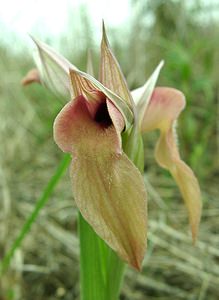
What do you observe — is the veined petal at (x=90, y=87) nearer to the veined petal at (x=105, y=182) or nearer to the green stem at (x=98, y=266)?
the veined petal at (x=105, y=182)

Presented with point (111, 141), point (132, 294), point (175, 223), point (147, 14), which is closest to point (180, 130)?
point (175, 223)

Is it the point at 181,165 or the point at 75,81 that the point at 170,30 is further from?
the point at 75,81

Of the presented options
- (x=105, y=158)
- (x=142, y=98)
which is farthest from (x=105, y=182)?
(x=142, y=98)

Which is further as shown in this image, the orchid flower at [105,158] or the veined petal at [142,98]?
the veined petal at [142,98]

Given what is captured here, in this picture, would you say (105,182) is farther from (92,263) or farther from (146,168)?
(146,168)

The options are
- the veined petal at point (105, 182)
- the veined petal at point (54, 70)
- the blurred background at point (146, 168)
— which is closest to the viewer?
the veined petal at point (105, 182)

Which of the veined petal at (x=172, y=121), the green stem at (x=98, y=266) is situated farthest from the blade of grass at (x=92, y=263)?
the veined petal at (x=172, y=121)
